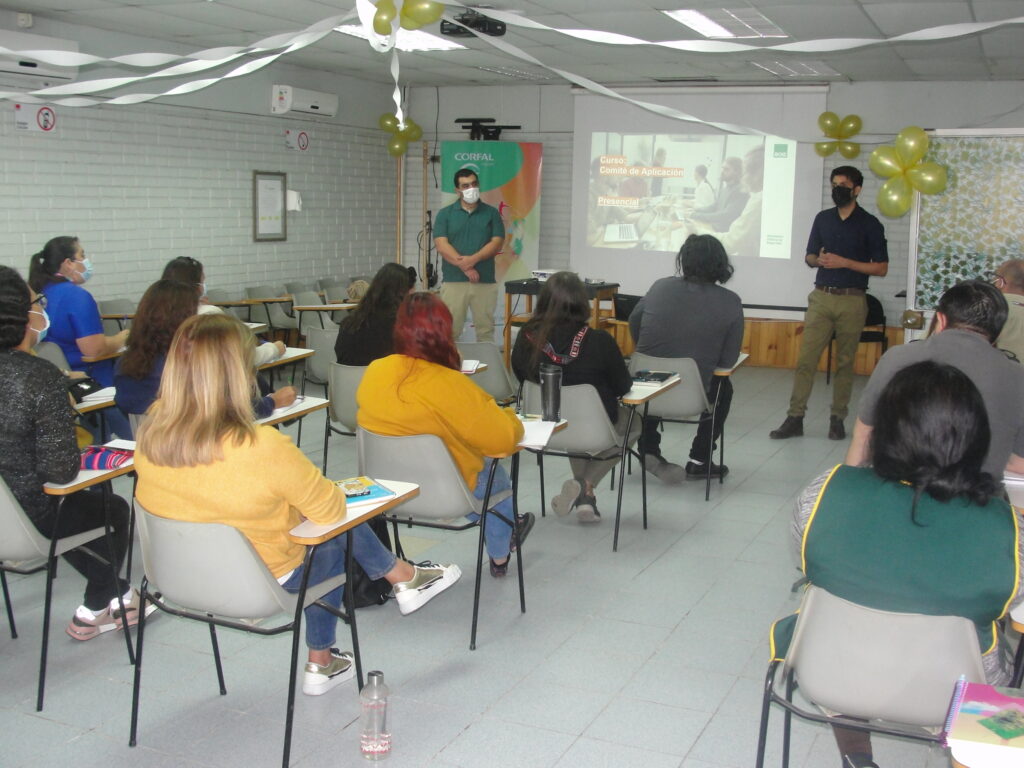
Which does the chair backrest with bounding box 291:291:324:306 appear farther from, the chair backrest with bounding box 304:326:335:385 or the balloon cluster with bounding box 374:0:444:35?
the balloon cluster with bounding box 374:0:444:35

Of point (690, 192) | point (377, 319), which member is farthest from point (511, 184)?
point (377, 319)

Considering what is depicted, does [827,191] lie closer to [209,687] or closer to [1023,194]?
[1023,194]

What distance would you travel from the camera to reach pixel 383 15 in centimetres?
434

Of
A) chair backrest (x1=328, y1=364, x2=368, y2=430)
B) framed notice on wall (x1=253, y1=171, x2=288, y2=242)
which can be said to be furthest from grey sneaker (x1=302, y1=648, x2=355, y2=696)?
framed notice on wall (x1=253, y1=171, x2=288, y2=242)

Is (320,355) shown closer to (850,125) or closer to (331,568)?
(331,568)

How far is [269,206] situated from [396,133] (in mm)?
2062

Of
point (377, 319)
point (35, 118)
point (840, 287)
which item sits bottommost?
point (377, 319)

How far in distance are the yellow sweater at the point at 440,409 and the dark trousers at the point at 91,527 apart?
932mm

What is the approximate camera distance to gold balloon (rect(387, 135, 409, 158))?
10.7 meters

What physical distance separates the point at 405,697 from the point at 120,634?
3.71ft

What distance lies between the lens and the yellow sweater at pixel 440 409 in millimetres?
3340

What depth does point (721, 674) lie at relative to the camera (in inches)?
127

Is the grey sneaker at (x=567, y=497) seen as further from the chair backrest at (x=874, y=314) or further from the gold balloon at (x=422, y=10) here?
the chair backrest at (x=874, y=314)

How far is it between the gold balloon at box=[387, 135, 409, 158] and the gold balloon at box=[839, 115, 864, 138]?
14.9ft
